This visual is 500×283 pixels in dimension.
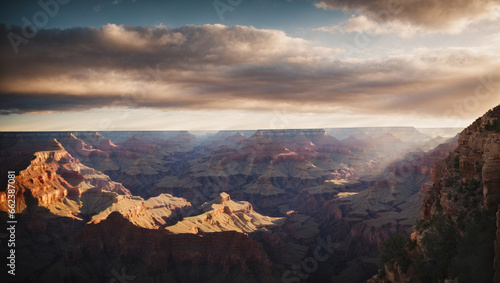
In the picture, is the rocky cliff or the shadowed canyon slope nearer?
the rocky cliff

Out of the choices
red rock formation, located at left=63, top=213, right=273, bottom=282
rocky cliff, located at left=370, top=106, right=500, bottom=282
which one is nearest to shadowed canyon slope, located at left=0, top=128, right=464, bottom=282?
red rock formation, located at left=63, top=213, right=273, bottom=282

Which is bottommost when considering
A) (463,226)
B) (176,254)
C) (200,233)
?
(176,254)

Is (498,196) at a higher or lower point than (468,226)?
higher

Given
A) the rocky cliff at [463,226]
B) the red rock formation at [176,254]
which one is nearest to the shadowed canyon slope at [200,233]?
the red rock formation at [176,254]

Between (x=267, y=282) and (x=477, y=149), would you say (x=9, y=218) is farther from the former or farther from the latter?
(x=477, y=149)

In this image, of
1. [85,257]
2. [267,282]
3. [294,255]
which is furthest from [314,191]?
[85,257]

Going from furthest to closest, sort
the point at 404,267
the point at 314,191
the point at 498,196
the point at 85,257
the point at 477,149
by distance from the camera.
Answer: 1. the point at 314,191
2. the point at 85,257
3. the point at 404,267
4. the point at 477,149
5. the point at 498,196

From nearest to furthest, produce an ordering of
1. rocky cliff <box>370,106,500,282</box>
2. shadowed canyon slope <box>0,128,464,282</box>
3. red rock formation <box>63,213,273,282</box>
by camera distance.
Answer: rocky cliff <box>370,106,500,282</box> → red rock formation <box>63,213,273,282</box> → shadowed canyon slope <box>0,128,464,282</box>

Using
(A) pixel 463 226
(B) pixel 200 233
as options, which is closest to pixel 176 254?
(B) pixel 200 233

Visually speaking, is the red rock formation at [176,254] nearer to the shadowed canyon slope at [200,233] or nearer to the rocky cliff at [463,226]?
the shadowed canyon slope at [200,233]

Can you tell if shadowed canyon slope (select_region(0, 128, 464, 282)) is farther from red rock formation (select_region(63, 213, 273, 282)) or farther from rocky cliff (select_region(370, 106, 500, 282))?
rocky cliff (select_region(370, 106, 500, 282))

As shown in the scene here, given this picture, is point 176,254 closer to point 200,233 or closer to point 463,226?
point 200,233
